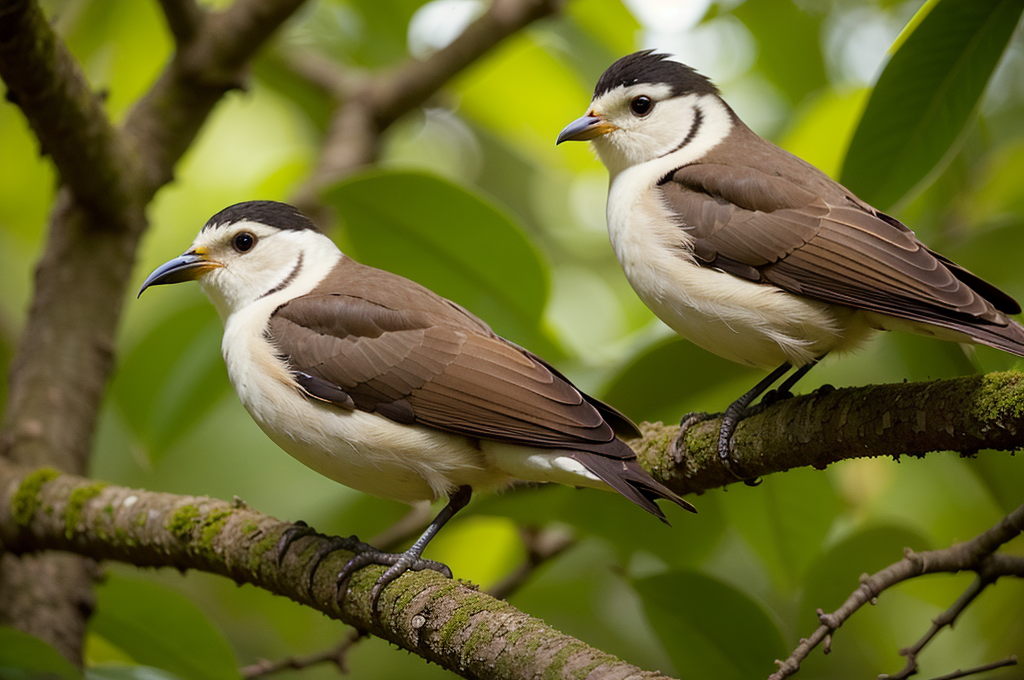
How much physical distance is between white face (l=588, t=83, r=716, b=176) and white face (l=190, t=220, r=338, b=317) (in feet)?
3.89

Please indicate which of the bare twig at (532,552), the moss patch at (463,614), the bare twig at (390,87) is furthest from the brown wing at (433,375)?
the bare twig at (390,87)

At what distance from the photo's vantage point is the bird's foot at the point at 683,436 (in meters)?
2.70

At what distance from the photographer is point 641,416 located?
3516 mm

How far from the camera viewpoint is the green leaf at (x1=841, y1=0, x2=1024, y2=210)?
2.61 metres

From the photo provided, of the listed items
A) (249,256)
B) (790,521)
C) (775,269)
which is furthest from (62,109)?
(790,521)

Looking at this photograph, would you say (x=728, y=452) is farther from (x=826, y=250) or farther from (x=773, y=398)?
(x=826, y=250)

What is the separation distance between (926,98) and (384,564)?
2110mm

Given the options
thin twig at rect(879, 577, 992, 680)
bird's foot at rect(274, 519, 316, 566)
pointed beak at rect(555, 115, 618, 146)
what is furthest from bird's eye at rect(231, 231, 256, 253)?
thin twig at rect(879, 577, 992, 680)

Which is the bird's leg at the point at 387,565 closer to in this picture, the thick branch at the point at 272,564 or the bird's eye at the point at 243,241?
the thick branch at the point at 272,564

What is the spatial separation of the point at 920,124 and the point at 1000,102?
3.78 metres

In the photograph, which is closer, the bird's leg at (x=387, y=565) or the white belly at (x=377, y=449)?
the bird's leg at (x=387, y=565)

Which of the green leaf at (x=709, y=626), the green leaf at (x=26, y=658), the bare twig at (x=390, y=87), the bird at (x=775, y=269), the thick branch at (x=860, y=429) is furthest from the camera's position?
the bare twig at (x=390, y=87)

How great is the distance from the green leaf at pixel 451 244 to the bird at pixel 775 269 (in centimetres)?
60

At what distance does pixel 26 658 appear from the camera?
2814 mm
